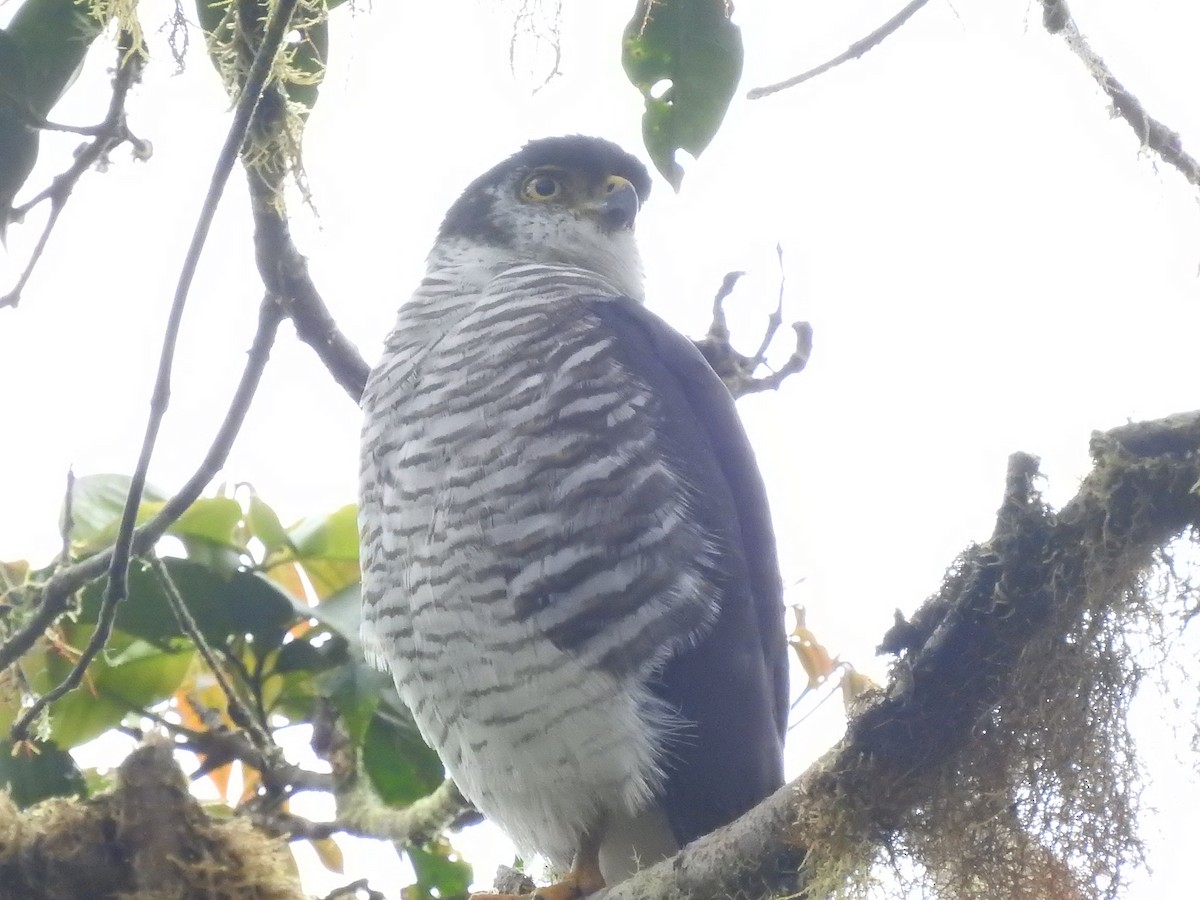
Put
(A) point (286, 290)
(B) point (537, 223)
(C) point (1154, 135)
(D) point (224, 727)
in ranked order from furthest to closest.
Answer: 1. (B) point (537, 223)
2. (D) point (224, 727)
3. (A) point (286, 290)
4. (C) point (1154, 135)

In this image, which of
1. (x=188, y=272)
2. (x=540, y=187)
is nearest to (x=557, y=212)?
(x=540, y=187)

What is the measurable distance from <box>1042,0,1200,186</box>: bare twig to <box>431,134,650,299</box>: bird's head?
1.53 meters

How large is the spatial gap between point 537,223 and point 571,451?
4.53 feet

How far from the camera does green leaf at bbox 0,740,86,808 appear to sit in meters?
3.30

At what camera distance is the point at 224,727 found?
11.1 ft

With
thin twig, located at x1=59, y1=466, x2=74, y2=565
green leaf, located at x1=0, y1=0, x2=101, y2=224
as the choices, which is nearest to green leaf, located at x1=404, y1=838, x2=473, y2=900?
thin twig, located at x1=59, y1=466, x2=74, y2=565

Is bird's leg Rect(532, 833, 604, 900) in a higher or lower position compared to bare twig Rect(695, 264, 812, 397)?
lower

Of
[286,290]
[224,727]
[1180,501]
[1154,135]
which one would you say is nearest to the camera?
[1180,501]

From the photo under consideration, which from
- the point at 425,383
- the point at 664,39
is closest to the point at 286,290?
the point at 425,383

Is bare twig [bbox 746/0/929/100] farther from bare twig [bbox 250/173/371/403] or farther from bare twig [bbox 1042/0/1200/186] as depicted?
bare twig [bbox 250/173/371/403]

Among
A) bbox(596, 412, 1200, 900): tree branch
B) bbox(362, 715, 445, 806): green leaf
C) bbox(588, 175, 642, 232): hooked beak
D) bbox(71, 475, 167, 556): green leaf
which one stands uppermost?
bbox(588, 175, 642, 232): hooked beak

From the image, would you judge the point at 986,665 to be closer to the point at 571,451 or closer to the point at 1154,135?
the point at 571,451

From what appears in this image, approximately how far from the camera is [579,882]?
287 centimetres

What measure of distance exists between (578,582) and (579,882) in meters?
0.62
